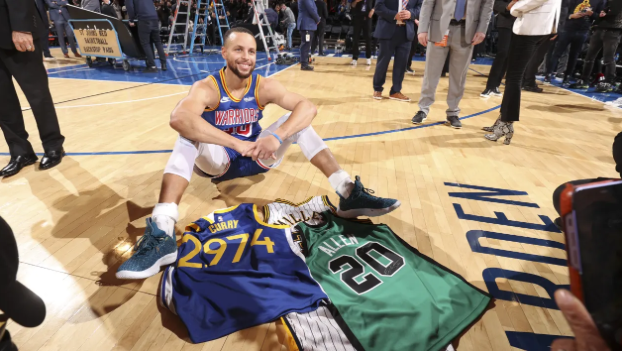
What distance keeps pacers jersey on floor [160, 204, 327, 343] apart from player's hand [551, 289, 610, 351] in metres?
0.82

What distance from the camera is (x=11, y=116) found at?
2.23 metres

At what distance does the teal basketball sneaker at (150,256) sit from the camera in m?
1.31

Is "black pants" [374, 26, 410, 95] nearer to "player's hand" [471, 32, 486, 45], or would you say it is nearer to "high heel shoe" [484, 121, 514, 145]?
"player's hand" [471, 32, 486, 45]

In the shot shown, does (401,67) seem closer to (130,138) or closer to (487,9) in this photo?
(487,9)

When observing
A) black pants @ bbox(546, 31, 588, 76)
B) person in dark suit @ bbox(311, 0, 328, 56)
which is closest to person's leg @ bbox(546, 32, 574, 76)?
black pants @ bbox(546, 31, 588, 76)

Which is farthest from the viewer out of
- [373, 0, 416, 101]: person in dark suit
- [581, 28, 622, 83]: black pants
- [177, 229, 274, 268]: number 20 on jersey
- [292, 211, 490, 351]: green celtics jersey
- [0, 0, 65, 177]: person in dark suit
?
[581, 28, 622, 83]: black pants

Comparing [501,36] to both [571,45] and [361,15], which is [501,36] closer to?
[571,45]

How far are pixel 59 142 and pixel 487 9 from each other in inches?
158

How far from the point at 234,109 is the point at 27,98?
156cm

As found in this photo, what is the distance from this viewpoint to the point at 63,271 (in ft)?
4.79

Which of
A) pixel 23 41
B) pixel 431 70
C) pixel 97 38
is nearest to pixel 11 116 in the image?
pixel 23 41

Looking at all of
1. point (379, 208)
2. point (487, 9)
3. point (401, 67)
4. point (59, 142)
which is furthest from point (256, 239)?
point (401, 67)

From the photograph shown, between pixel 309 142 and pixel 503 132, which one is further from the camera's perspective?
pixel 503 132

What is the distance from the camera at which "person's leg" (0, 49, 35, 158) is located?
2.15 m
